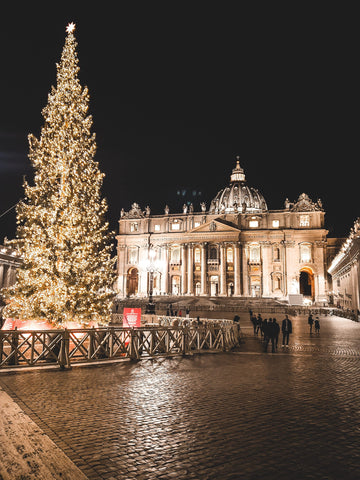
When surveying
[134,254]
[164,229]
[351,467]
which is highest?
[164,229]

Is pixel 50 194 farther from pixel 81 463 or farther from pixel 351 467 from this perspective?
pixel 351 467

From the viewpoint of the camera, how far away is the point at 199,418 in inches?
253

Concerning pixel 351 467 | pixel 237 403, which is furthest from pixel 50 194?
pixel 351 467

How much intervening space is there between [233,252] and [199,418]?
2658 inches

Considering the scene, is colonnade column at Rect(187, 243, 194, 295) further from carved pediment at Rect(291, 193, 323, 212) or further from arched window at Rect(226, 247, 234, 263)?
carved pediment at Rect(291, 193, 323, 212)

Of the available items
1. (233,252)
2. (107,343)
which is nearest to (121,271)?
(233,252)

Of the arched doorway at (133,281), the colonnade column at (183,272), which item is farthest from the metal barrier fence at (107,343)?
the arched doorway at (133,281)

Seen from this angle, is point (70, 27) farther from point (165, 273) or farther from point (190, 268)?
point (165, 273)

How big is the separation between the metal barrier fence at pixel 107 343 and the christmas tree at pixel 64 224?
1334 millimetres

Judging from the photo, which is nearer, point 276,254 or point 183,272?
point 276,254

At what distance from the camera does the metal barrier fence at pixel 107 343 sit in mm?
10789

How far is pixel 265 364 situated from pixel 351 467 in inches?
304

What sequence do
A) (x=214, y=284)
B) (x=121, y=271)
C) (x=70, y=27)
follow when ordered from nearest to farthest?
(x=70, y=27), (x=214, y=284), (x=121, y=271)

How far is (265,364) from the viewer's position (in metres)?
12.2
